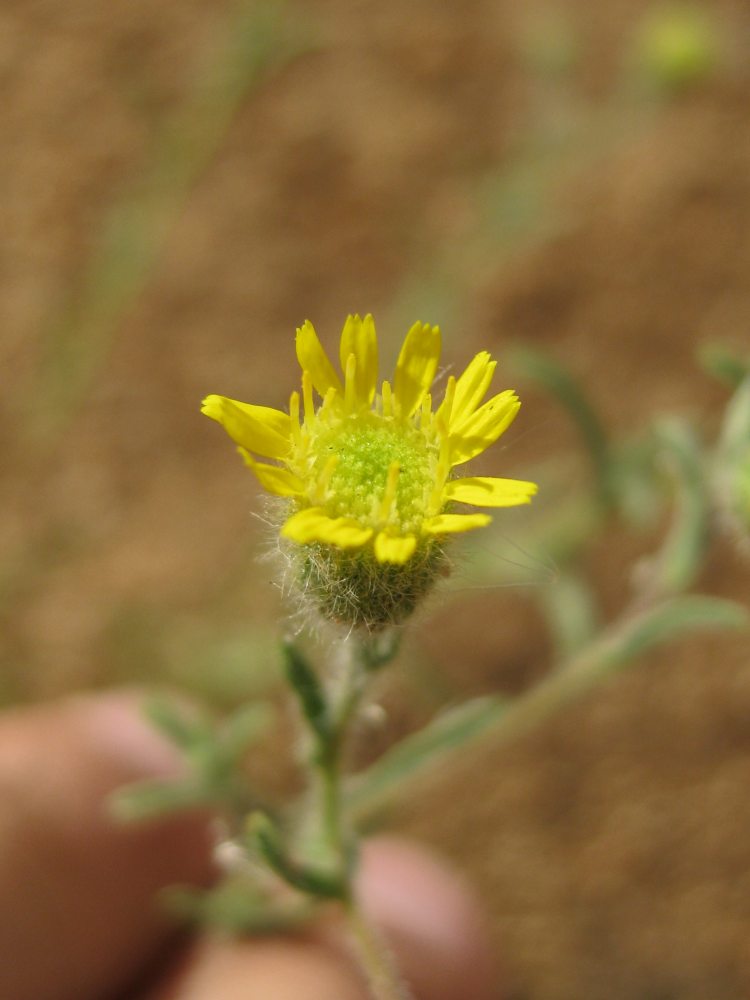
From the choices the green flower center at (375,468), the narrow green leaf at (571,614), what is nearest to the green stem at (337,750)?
the green flower center at (375,468)

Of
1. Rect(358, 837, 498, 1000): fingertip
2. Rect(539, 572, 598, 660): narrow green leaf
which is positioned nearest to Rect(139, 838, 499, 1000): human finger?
Rect(358, 837, 498, 1000): fingertip

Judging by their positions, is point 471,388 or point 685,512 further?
point 685,512

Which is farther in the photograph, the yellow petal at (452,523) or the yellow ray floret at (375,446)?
the yellow ray floret at (375,446)

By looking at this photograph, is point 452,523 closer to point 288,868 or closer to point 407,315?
point 288,868

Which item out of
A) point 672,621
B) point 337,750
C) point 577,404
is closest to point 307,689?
point 337,750

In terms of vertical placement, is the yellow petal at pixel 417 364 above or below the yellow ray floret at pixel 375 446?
above

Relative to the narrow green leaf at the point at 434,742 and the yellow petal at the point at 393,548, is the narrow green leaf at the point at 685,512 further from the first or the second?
the yellow petal at the point at 393,548
